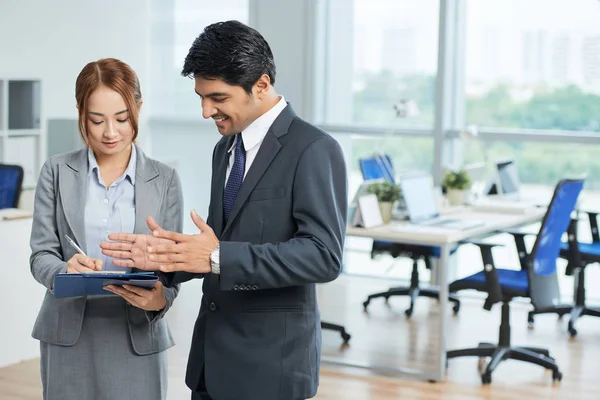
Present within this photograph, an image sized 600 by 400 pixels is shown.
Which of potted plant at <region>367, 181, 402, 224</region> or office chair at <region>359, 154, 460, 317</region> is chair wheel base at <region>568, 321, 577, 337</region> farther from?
potted plant at <region>367, 181, 402, 224</region>

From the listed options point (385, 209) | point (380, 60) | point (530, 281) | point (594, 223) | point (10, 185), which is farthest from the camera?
point (380, 60)

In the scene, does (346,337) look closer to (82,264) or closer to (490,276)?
(490,276)

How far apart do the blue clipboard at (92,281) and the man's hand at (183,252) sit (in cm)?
16

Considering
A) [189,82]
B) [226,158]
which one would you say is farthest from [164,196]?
[189,82]

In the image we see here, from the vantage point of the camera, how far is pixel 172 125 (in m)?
8.93

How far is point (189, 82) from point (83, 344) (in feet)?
21.2

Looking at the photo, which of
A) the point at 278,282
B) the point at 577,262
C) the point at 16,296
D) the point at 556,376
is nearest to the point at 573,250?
the point at 577,262

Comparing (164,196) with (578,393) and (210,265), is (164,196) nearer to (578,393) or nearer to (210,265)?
(210,265)

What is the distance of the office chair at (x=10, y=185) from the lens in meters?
6.44

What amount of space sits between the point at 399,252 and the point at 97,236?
13.7 ft

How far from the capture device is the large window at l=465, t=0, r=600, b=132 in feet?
24.2

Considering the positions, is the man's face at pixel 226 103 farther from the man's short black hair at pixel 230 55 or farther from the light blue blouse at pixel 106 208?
the light blue blouse at pixel 106 208

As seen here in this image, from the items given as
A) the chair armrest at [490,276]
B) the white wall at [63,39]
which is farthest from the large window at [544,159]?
the white wall at [63,39]

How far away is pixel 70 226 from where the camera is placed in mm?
2459
